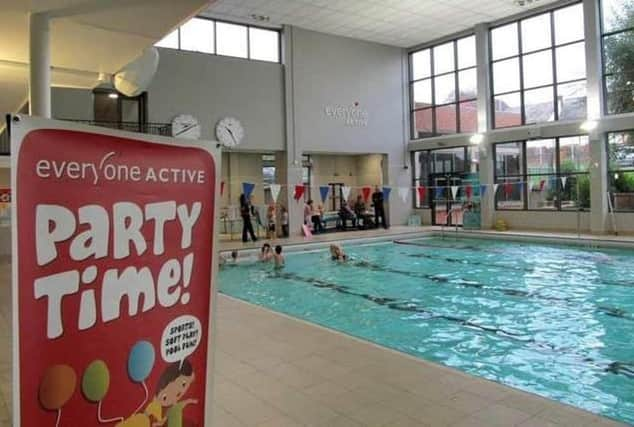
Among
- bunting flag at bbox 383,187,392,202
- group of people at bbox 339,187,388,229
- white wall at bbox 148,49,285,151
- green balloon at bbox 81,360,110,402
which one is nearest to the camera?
green balloon at bbox 81,360,110,402

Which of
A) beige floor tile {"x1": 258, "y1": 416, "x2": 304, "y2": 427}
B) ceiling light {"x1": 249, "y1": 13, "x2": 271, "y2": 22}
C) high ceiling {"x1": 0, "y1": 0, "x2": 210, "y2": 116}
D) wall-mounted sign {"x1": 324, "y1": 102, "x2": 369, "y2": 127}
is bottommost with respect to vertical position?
beige floor tile {"x1": 258, "y1": 416, "x2": 304, "y2": 427}

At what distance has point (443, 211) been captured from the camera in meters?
15.7

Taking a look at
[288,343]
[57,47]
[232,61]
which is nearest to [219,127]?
[232,61]

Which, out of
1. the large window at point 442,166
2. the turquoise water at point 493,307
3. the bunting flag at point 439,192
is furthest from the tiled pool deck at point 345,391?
the bunting flag at point 439,192

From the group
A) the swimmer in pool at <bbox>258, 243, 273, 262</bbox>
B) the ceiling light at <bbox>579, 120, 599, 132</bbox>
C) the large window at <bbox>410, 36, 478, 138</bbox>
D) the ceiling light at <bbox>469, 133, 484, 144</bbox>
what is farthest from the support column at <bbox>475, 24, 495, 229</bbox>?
the swimmer in pool at <bbox>258, 243, 273, 262</bbox>

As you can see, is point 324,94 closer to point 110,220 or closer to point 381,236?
point 381,236

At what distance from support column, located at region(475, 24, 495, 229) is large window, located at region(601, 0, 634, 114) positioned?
3032 millimetres

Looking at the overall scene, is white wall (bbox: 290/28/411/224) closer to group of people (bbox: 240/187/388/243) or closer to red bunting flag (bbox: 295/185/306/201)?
group of people (bbox: 240/187/388/243)

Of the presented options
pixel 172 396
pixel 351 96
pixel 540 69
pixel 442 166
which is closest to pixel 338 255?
pixel 351 96

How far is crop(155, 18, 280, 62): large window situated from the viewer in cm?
1231

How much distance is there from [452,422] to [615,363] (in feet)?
7.13

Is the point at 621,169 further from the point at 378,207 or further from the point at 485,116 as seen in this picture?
the point at 378,207

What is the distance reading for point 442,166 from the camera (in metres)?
15.9

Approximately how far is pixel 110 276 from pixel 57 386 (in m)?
0.28
